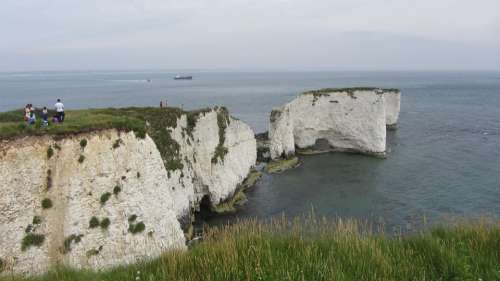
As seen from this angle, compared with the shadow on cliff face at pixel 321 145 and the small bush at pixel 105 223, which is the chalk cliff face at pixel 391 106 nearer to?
the shadow on cliff face at pixel 321 145

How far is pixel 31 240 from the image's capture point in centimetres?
1541

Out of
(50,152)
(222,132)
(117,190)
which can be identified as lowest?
(117,190)

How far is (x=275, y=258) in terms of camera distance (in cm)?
718

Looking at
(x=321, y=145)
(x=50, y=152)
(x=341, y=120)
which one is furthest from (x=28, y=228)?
(x=341, y=120)

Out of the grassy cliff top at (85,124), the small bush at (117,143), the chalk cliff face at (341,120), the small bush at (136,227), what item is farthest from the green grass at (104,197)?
the chalk cliff face at (341,120)

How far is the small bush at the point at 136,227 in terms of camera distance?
1759 cm

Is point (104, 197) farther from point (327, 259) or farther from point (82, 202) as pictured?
point (327, 259)

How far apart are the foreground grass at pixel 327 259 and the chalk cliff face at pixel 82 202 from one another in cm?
698

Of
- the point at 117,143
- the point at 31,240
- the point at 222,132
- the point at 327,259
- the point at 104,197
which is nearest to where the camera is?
the point at 327,259

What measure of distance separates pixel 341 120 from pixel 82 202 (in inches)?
1614

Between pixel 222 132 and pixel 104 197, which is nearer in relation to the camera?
pixel 104 197

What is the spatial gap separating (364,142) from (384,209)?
21.2 meters

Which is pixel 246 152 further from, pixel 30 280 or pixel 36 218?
pixel 30 280

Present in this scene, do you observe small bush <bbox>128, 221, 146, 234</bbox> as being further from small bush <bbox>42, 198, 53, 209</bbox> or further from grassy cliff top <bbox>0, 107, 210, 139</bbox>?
grassy cliff top <bbox>0, 107, 210, 139</bbox>
